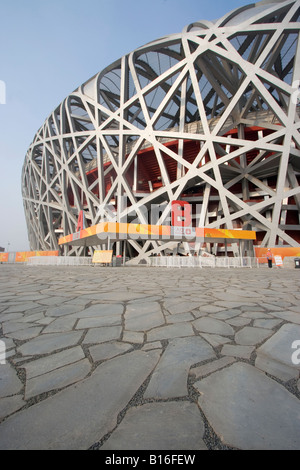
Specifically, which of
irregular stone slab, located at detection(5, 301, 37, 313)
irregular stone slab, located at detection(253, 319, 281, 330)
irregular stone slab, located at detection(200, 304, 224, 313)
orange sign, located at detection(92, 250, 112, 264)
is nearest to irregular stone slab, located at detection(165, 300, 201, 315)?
irregular stone slab, located at detection(200, 304, 224, 313)

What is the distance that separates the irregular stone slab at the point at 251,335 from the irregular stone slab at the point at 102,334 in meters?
1.23

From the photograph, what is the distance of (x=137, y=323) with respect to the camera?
8.05ft

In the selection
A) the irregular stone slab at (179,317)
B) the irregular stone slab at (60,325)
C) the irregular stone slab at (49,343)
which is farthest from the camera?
the irregular stone slab at (179,317)

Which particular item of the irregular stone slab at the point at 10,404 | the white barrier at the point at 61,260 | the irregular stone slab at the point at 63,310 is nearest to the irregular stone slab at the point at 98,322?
the irregular stone slab at the point at 63,310

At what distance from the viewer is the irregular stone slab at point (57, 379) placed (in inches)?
51.0

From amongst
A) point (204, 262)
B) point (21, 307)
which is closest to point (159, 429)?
point (21, 307)

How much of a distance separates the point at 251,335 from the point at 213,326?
40cm

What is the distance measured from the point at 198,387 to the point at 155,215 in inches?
833

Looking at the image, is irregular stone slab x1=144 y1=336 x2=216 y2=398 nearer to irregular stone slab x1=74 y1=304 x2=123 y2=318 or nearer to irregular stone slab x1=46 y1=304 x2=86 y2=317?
irregular stone slab x1=74 y1=304 x2=123 y2=318

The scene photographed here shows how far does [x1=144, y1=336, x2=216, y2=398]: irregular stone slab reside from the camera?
1244mm

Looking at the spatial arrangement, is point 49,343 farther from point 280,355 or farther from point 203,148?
point 203,148

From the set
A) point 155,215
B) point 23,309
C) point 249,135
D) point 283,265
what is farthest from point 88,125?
point 23,309

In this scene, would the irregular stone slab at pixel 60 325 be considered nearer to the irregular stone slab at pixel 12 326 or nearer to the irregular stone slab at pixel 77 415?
the irregular stone slab at pixel 12 326

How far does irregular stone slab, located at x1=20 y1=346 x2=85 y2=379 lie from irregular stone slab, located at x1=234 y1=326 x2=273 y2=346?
1498mm
